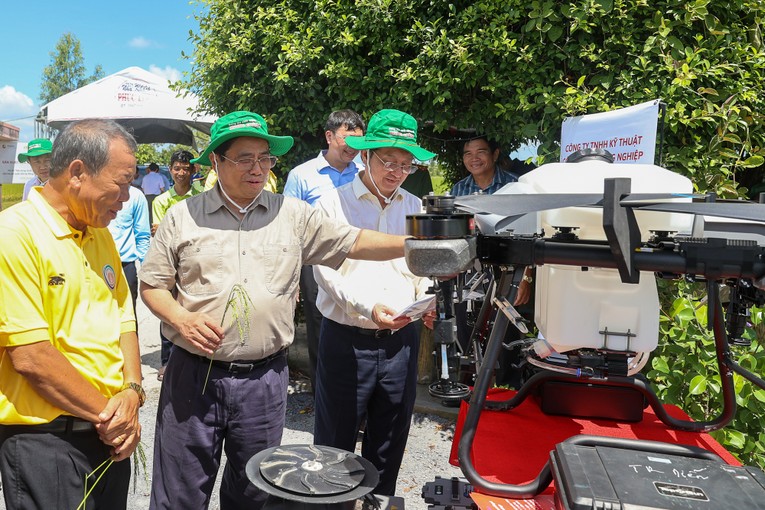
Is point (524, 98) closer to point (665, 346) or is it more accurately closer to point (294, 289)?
point (665, 346)

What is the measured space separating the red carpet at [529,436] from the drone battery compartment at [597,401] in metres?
0.02

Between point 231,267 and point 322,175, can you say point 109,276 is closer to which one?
point 231,267

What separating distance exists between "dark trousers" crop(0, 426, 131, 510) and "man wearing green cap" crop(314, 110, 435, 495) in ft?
3.98

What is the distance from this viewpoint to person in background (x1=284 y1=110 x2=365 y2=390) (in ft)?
14.2

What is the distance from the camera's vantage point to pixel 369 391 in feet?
9.64

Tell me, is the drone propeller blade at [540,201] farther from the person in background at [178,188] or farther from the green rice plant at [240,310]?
the person in background at [178,188]

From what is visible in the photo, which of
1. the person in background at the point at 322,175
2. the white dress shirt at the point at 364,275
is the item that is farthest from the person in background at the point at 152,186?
the white dress shirt at the point at 364,275

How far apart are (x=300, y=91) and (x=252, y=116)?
2783 mm

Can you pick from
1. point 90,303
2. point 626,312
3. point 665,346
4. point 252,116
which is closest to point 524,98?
point 665,346

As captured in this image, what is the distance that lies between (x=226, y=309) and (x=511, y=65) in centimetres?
287

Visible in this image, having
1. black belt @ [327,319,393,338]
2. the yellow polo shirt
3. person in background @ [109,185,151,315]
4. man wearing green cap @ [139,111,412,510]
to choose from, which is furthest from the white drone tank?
person in background @ [109,185,151,315]

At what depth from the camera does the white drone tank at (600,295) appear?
1.47m

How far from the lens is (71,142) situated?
205cm

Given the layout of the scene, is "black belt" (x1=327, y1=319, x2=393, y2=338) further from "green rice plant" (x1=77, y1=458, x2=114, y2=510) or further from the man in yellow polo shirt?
"green rice plant" (x1=77, y1=458, x2=114, y2=510)
